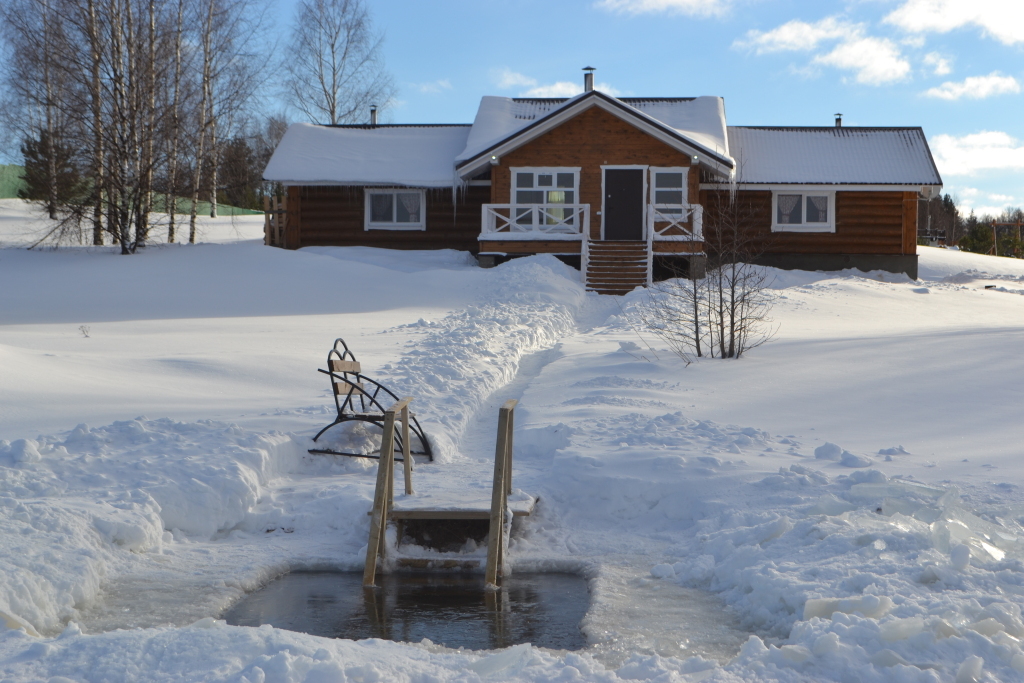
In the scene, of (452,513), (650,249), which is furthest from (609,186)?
(452,513)

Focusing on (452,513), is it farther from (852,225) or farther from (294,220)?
(852,225)

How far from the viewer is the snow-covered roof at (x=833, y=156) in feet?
73.7

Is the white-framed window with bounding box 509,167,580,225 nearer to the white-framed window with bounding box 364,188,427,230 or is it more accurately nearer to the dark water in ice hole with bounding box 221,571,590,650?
the white-framed window with bounding box 364,188,427,230

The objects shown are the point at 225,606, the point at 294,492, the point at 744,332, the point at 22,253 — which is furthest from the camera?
the point at 22,253

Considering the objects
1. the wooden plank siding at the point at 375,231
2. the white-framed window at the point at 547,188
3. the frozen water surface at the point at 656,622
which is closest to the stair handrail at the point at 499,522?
the frozen water surface at the point at 656,622

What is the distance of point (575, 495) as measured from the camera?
6098 mm

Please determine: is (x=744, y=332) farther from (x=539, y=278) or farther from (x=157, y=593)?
(x=157, y=593)

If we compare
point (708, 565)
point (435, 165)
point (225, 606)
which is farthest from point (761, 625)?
point (435, 165)

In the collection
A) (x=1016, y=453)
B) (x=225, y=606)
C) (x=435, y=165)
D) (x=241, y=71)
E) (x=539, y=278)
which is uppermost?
(x=241, y=71)

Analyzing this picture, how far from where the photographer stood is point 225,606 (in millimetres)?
4559

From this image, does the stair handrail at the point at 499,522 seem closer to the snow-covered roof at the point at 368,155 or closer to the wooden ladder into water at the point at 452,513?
the wooden ladder into water at the point at 452,513

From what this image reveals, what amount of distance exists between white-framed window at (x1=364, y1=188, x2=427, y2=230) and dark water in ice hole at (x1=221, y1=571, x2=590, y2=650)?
62.5 feet

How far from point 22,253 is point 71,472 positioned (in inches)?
682

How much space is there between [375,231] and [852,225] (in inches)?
483
